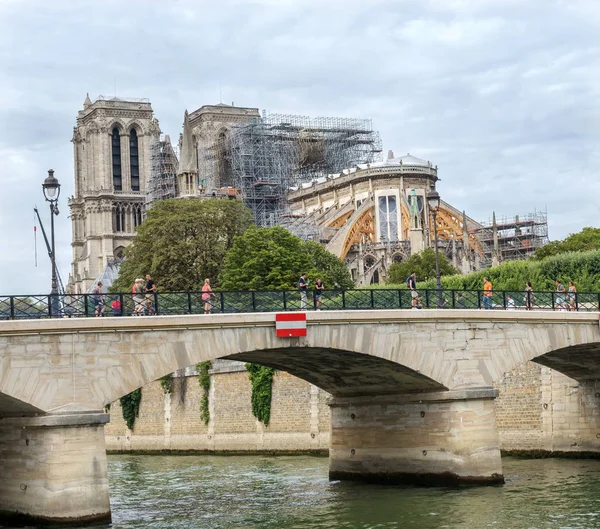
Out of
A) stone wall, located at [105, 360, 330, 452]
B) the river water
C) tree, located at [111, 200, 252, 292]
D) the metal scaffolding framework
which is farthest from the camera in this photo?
the metal scaffolding framework

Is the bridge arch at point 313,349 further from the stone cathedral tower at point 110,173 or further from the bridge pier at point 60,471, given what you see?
the stone cathedral tower at point 110,173

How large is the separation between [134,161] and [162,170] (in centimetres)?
664

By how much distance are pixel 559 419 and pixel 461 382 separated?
8684mm

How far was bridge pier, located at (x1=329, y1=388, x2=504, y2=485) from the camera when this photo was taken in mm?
31438

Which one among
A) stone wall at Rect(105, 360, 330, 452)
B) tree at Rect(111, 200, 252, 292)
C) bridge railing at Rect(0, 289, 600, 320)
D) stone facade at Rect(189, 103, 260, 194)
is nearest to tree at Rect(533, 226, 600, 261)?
tree at Rect(111, 200, 252, 292)

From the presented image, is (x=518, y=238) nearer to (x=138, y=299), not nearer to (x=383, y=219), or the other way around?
(x=383, y=219)

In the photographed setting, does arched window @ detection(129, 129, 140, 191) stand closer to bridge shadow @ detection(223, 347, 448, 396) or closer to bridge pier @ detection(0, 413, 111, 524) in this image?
bridge shadow @ detection(223, 347, 448, 396)

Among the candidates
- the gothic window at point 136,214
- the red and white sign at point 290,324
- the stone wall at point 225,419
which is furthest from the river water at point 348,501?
the gothic window at point 136,214

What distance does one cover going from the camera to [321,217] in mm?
113438

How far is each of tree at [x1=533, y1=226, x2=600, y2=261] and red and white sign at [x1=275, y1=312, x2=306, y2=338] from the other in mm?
46237

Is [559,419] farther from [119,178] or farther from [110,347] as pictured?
[119,178]

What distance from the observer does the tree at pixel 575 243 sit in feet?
244

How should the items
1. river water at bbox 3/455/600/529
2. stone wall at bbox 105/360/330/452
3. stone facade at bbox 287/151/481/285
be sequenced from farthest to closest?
stone facade at bbox 287/151/481/285 → stone wall at bbox 105/360/330/452 → river water at bbox 3/455/600/529

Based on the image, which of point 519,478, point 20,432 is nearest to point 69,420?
point 20,432
